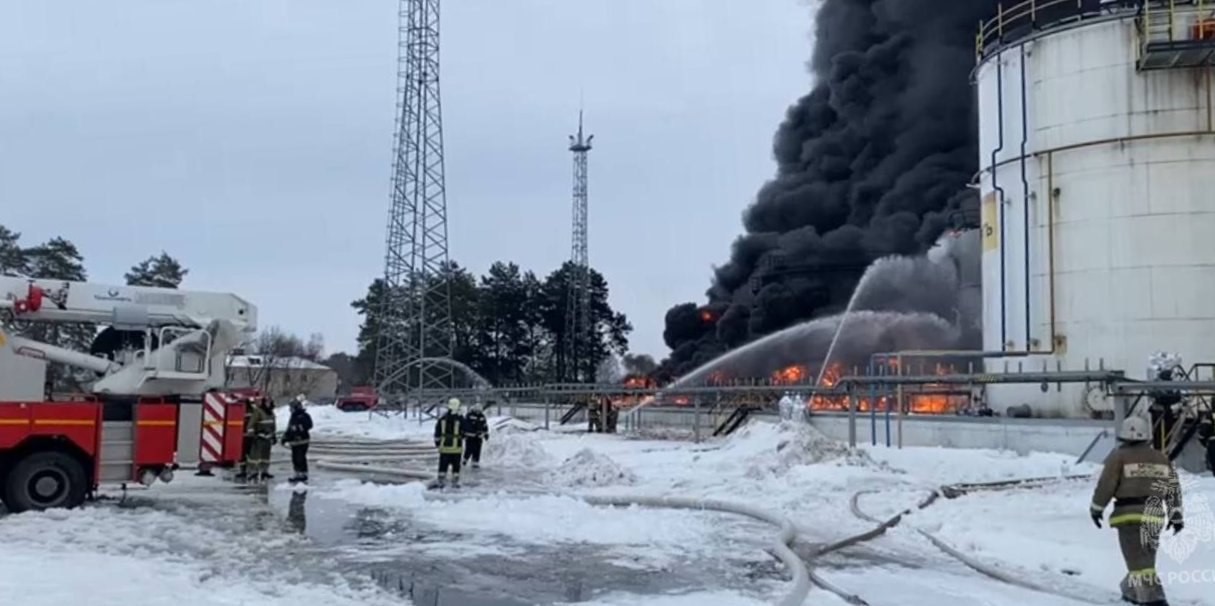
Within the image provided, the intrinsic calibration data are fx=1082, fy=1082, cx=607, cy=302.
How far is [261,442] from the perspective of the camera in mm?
17297

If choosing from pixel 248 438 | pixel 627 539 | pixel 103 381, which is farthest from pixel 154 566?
pixel 248 438

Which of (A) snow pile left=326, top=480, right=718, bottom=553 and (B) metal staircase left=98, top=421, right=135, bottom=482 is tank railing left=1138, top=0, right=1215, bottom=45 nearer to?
(A) snow pile left=326, top=480, right=718, bottom=553

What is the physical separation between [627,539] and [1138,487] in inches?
198

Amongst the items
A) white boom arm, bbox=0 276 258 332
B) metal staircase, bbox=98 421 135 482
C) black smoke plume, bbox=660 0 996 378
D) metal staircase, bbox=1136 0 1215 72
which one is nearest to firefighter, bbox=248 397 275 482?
white boom arm, bbox=0 276 258 332

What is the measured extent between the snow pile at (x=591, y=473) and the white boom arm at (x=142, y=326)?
17.8 ft

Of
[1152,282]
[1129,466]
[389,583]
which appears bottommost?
[389,583]

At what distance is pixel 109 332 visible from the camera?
14.0 meters

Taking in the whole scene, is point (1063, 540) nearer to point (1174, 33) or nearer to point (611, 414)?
point (1174, 33)

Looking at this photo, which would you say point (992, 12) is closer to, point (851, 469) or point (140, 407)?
point (851, 469)

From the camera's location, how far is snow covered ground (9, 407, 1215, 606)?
8242 mm

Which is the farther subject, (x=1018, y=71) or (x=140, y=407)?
(x=1018, y=71)

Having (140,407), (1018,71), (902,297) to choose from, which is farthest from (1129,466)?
(902,297)

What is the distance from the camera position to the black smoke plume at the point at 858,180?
136 ft

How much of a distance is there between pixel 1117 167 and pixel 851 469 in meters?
7.34
